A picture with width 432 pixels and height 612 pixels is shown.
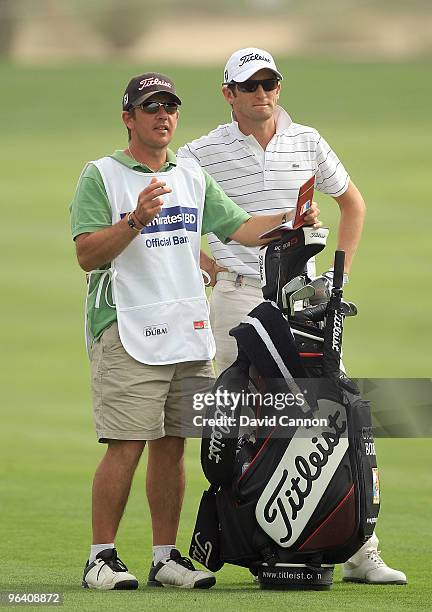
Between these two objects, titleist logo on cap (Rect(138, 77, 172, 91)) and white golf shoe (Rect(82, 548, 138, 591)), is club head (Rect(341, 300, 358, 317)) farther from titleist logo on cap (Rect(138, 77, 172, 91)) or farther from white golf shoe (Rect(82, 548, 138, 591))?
white golf shoe (Rect(82, 548, 138, 591))

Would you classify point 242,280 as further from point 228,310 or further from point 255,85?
point 255,85

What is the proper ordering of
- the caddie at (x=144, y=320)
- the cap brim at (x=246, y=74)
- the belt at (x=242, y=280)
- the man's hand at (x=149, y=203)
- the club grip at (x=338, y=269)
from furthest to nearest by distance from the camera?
the belt at (x=242, y=280)
the cap brim at (x=246, y=74)
the caddie at (x=144, y=320)
the club grip at (x=338, y=269)
the man's hand at (x=149, y=203)

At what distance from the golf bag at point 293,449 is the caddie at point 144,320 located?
10.7 inches

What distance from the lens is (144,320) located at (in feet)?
17.7

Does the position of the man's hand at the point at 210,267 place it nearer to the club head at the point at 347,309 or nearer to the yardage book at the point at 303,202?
the yardage book at the point at 303,202

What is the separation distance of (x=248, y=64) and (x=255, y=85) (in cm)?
8

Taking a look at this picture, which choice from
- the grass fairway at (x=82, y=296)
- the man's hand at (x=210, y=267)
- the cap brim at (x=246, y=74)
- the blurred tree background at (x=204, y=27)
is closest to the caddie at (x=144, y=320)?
the grass fairway at (x=82, y=296)

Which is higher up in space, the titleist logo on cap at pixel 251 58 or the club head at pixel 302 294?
the titleist logo on cap at pixel 251 58

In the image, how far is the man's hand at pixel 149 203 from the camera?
514 centimetres

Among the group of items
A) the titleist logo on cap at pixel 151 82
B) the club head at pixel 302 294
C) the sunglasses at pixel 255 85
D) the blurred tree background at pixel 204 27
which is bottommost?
the club head at pixel 302 294

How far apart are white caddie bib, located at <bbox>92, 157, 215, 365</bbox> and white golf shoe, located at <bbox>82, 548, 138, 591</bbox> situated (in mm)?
676

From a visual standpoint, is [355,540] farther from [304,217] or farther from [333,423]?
[304,217]

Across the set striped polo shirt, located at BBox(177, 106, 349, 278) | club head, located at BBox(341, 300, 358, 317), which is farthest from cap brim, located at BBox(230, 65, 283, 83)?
club head, located at BBox(341, 300, 358, 317)

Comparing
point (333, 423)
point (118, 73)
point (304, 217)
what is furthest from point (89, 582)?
point (118, 73)
